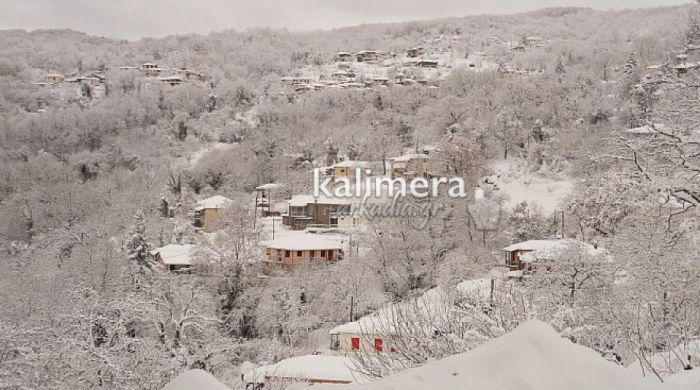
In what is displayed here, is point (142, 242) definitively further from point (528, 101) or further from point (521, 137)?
point (528, 101)

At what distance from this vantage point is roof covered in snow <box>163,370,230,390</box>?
3.34 metres

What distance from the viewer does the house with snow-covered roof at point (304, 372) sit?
16.5m

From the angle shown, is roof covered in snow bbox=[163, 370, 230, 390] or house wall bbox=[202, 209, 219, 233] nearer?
roof covered in snow bbox=[163, 370, 230, 390]

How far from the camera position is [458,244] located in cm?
3138

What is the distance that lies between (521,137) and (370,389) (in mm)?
41277

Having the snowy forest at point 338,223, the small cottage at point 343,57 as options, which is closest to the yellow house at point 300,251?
the snowy forest at point 338,223

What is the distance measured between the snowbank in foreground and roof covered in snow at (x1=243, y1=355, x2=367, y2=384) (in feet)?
44.3

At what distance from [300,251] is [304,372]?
14.1 m

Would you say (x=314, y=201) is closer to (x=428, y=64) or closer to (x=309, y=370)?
(x=309, y=370)

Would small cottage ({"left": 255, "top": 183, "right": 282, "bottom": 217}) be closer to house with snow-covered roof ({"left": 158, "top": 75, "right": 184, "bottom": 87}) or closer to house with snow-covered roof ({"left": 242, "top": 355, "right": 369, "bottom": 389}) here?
house with snow-covered roof ({"left": 242, "top": 355, "right": 369, "bottom": 389})

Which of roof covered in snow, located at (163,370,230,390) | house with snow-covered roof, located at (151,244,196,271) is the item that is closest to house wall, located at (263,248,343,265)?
house with snow-covered roof, located at (151,244,196,271)

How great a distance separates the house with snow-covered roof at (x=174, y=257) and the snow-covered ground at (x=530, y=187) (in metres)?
16.3

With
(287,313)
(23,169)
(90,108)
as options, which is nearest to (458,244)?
(287,313)

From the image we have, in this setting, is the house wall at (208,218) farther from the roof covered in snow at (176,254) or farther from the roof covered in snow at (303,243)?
the roof covered in snow at (303,243)
